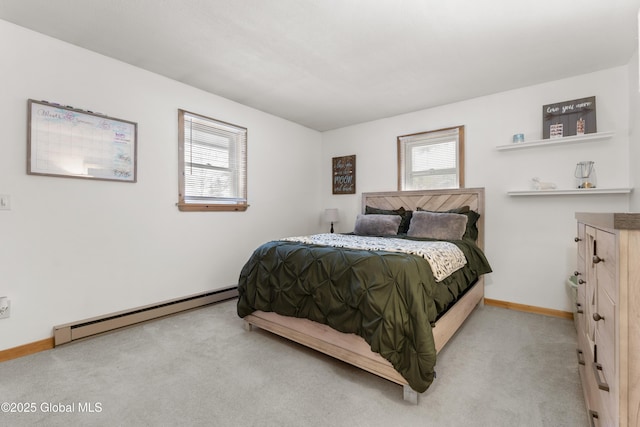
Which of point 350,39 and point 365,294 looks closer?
point 365,294

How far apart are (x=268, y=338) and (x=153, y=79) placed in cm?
271

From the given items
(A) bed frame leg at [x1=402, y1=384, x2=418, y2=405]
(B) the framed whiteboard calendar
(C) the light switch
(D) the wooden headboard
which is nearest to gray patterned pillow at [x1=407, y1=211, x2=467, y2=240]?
(D) the wooden headboard

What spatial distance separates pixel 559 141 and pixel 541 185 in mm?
445

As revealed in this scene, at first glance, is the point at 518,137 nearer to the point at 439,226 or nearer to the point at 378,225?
the point at 439,226

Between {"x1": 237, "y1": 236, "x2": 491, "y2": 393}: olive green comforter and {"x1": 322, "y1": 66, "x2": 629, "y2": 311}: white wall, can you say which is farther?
{"x1": 322, "y1": 66, "x2": 629, "y2": 311}: white wall

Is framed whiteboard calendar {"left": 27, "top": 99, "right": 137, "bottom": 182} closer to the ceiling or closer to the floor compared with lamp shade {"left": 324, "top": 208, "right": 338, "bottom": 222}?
closer to the ceiling

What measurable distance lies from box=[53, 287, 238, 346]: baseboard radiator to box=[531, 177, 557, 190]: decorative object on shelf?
363cm

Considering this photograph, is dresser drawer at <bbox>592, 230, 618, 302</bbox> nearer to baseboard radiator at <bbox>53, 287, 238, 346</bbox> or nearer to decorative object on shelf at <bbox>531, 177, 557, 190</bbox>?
decorative object on shelf at <bbox>531, 177, 557, 190</bbox>

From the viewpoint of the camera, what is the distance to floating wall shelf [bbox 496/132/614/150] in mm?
2582

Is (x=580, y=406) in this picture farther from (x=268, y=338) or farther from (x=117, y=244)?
(x=117, y=244)

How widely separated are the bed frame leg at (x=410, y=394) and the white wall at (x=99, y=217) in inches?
95.4

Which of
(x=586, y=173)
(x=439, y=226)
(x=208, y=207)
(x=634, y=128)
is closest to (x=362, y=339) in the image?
(x=439, y=226)

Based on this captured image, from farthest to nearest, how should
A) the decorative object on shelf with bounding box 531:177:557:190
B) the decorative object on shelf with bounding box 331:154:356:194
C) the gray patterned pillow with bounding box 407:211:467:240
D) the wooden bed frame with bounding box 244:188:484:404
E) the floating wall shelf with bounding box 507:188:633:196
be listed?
the decorative object on shelf with bounding box 331:154:356:194, the gray patterned pillow with bounding box 407:211:467:240, the decorative object on shelf with bounding box 531:177:557:190, the floating wall shelf with bounding box 507:188:633:196, the wooden bed frame with bounding box 244:188:484:404

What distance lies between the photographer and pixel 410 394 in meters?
1.57
